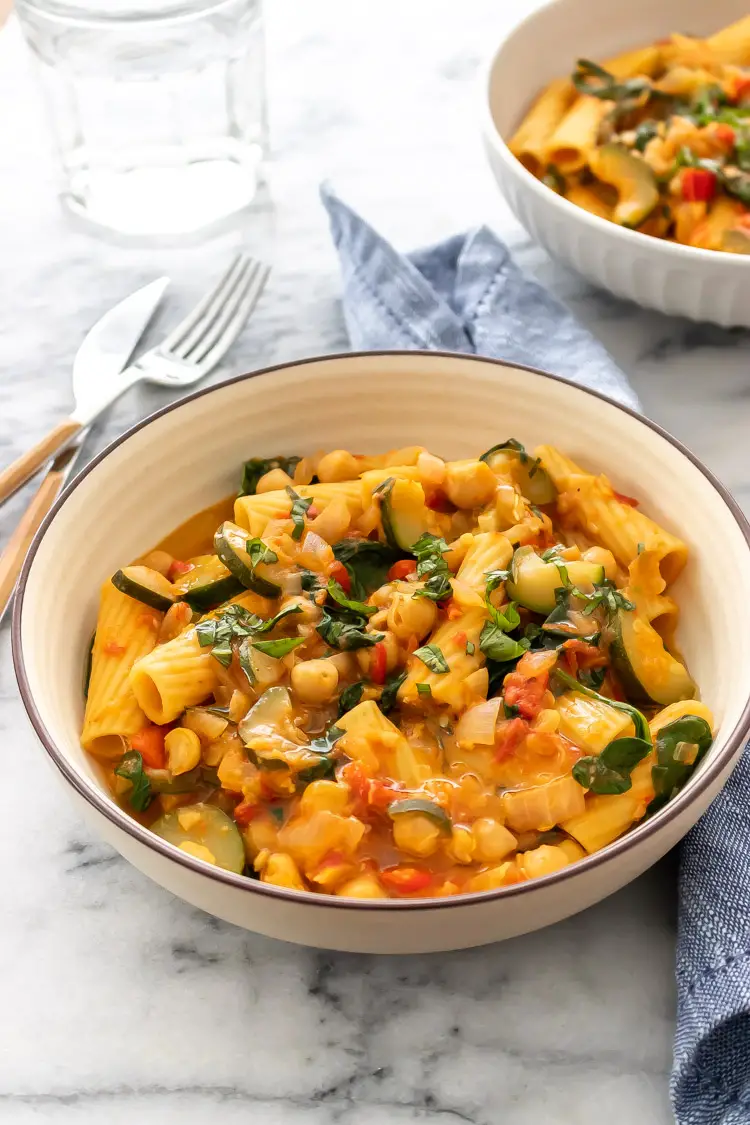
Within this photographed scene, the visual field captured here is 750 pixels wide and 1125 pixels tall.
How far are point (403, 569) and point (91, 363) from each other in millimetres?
1098

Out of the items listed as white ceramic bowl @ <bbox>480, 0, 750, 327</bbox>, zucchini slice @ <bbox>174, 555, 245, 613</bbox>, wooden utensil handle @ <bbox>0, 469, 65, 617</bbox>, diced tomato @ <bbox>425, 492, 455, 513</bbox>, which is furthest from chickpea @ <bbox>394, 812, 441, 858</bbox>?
white ceramic bowl @ <bbox>480, 0, 750, 327</bbox>

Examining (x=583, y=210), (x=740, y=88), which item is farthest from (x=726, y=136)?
(x=583, y=210)

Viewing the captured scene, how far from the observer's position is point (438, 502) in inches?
89.0

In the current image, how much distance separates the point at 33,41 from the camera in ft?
10.3

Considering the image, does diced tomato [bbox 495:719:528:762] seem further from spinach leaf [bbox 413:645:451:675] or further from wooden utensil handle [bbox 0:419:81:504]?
wooden utensil handle [bbox 0:419:81:504]

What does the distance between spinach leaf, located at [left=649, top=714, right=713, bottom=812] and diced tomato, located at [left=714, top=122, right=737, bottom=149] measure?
1.75 m

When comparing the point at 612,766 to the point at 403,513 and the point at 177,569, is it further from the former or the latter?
the point at 177,569

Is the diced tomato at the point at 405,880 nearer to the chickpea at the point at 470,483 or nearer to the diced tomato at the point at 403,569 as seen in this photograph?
the diced tomato at the point at 403,569

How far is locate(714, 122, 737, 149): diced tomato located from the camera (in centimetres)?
297

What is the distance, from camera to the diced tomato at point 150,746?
191 centimetres

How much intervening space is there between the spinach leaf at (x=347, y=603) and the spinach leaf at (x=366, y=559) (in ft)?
0.39

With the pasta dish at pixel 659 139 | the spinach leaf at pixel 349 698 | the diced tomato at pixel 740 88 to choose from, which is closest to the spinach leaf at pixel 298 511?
the spinach leaf at pixel 349 698

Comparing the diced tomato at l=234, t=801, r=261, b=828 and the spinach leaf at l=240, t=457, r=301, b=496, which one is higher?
the spinach leaf at l=240, t=457, r=301, b=496

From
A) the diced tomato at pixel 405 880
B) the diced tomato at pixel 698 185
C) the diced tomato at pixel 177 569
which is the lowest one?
the diced tomato at pixel 405 880
